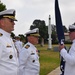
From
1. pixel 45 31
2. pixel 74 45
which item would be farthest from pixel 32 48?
pixel 45 31

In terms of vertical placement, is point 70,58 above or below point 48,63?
above

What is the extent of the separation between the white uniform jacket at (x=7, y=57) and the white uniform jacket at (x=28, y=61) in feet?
4.52

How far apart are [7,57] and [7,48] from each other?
0.13m

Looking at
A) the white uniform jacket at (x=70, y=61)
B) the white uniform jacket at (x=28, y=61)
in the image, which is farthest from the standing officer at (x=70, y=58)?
the white uniform jacket at (x=28, y=61)

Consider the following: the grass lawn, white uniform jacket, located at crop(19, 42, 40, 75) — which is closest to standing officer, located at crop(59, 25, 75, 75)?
white uniform jacket, located at crop(19, 42, 40, 75)

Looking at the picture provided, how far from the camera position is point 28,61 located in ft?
19.7

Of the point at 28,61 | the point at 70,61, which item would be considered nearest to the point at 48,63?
the point at 28,61

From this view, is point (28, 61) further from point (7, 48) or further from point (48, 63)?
point (48, 63)

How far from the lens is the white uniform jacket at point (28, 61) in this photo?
5.90 metres

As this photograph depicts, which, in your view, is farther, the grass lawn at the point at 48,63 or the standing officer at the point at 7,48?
the grass lawn at the point at 48,63

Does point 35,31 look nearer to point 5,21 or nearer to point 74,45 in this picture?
point 74,45

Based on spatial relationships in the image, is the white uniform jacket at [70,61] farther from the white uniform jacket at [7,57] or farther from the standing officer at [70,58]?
the white uniform jacket at [7,57]

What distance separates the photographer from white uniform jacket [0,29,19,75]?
4332 mm

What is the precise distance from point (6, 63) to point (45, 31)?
42.9 m
